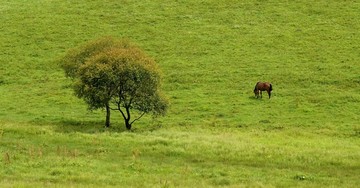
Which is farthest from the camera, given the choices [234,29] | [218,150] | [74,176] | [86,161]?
[234,29]

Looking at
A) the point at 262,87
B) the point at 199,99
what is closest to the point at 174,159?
the point at 199,99

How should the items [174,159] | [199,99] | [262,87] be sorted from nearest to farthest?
[174,159]
[199,99]
[262,87]

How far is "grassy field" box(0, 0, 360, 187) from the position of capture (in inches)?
906

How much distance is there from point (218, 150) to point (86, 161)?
7.34m

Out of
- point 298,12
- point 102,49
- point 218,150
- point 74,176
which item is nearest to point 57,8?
point 298,12

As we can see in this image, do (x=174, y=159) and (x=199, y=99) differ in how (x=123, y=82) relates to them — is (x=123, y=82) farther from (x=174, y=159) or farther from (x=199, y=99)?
(x=174, y=159)

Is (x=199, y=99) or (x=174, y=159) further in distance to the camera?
(x=199, y=99)

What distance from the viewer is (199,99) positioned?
158ft

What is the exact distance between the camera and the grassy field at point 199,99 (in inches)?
906

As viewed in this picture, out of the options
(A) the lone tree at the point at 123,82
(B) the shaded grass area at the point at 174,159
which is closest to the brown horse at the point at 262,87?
(A) the lone tree at the point at 123,82

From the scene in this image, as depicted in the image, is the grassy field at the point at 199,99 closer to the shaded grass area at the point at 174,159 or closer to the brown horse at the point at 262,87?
the shaded grass area at the point at 174,159

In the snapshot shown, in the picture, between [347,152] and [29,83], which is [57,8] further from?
[347,152]

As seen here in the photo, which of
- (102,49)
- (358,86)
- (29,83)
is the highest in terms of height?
(102,49)

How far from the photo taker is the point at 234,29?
69.8 meters
